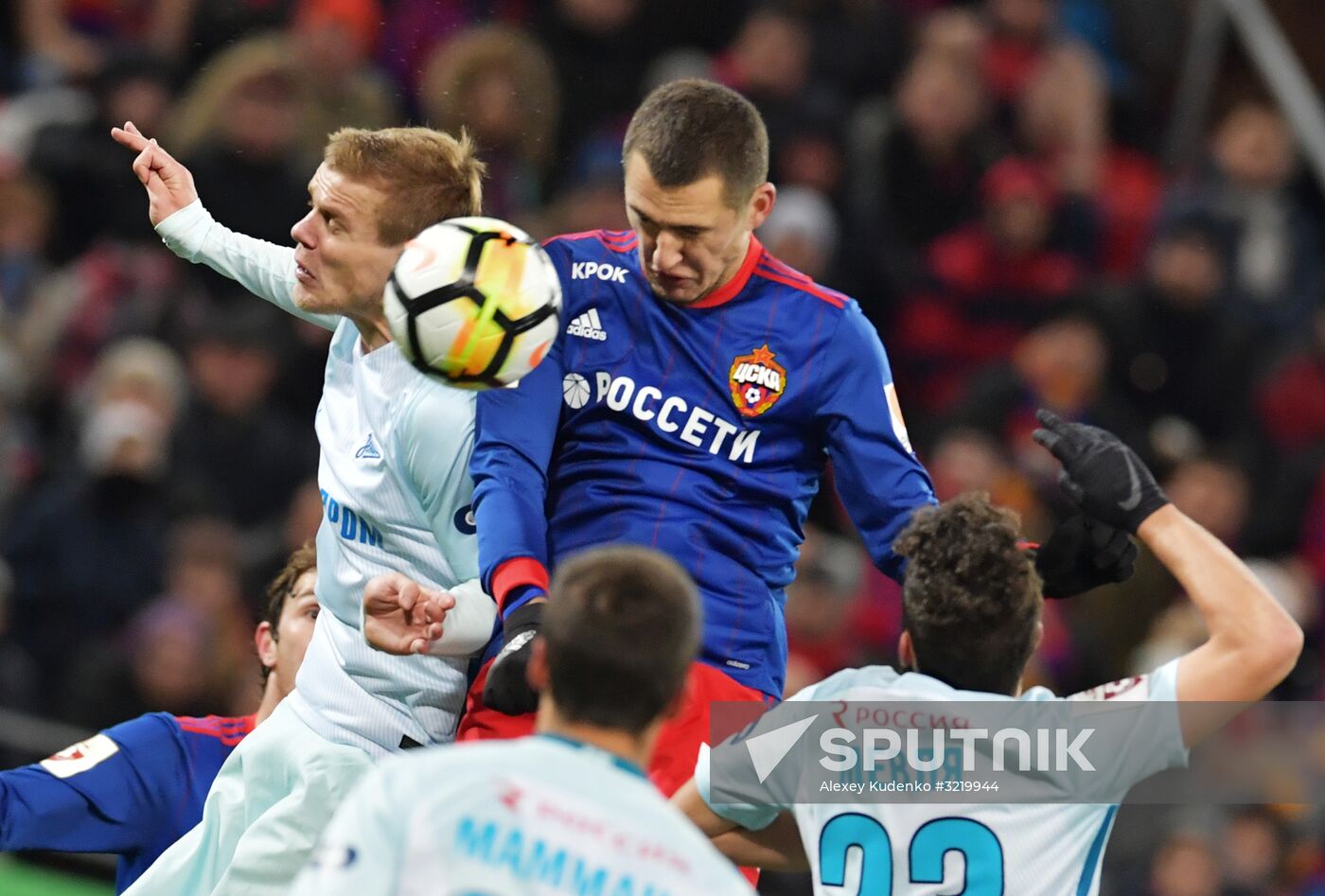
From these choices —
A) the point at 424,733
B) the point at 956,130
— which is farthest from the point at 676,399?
the point at 956,130

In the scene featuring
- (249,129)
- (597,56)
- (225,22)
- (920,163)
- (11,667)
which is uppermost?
(225,22)

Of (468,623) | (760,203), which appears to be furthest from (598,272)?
(468,623)

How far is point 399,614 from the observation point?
4.10 metres

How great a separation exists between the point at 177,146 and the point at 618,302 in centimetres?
466

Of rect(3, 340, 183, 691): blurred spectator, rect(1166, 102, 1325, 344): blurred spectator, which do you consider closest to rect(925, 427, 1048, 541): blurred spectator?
rect(1166, 102, 1325, 344): blurred spectator

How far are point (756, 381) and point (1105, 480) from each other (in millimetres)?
909

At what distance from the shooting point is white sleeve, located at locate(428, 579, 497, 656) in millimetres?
4246

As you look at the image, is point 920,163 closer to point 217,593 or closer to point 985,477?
point 985,477

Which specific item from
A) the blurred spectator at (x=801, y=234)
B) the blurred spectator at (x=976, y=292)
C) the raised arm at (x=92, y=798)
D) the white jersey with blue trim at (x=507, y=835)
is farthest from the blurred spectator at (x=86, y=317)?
the white jersey with blue trim at (x=507, y=835)

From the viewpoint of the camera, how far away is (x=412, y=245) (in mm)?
4203

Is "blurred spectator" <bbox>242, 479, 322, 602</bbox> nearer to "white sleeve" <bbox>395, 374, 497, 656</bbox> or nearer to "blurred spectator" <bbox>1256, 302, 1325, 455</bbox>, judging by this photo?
"white sleeve" <bbox>395, 374, 497, 656</bbox>

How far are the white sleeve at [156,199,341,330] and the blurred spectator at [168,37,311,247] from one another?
3.24 metres

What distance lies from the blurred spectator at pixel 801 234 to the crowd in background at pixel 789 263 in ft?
0.06

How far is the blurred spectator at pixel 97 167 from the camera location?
9.27m
